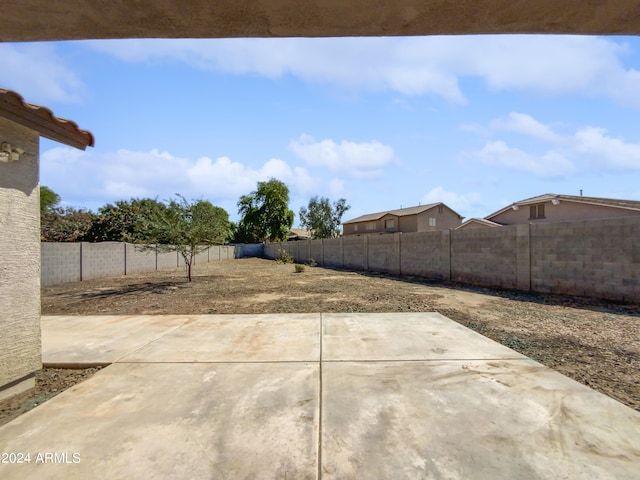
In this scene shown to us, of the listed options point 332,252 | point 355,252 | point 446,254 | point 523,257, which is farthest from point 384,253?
point 523,257

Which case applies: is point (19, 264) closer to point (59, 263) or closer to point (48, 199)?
point (59, 263)

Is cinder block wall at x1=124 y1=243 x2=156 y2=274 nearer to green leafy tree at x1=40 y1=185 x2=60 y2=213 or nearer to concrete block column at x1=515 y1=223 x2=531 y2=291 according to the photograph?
green leafy tree at x1=40 y1=185 x2=60 y2=213

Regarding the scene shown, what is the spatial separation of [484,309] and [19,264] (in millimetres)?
8333

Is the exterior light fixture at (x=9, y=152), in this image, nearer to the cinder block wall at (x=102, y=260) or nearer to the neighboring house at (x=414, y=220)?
the cinder block wall at (x=102, y=260)

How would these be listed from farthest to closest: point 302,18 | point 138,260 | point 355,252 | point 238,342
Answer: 1. point 355,252
2. point 138,260
3. point 238,342
4. point 302,18

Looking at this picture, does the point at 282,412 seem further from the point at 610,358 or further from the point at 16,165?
the point at 610,358

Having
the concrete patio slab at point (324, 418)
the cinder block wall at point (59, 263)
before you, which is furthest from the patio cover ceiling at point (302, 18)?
the cinder block wall at point (59, 263)

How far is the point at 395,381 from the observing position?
3.36m

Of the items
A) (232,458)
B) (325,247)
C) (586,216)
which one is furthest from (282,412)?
(586,216)

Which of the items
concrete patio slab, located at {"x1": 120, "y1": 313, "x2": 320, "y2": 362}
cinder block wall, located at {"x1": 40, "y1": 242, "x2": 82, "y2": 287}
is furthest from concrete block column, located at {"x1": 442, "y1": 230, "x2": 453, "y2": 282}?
cinder block wall, located at {"x1": 40, "y1": 242, "x2": 82, "y2": 287}

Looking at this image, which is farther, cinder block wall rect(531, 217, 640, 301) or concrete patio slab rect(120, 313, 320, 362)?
cinder block wall rect(531, 217, 640, 301)

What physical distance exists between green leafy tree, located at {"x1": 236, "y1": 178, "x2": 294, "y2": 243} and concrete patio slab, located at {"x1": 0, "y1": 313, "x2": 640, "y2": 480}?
44288 millimetres

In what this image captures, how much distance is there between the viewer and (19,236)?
3.23m

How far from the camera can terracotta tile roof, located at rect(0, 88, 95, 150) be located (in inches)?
118
